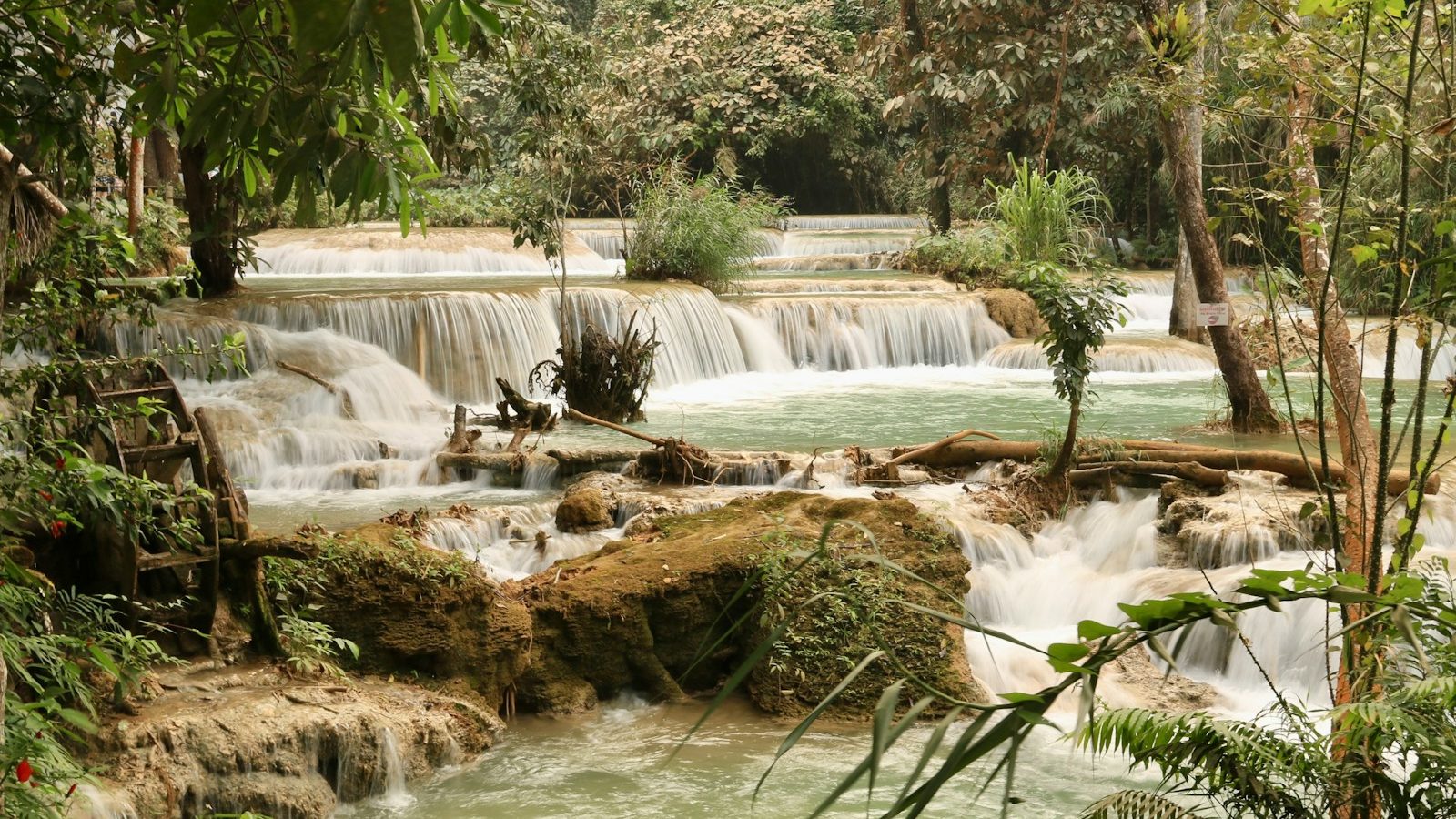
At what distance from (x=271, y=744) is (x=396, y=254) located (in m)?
17.6

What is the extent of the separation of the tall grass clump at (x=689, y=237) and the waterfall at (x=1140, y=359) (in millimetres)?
3861

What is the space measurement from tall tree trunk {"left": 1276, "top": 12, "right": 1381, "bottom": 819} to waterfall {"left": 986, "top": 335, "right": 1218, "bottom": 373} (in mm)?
9578

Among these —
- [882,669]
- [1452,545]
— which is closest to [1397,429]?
[1452,545]

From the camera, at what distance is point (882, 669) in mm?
7348

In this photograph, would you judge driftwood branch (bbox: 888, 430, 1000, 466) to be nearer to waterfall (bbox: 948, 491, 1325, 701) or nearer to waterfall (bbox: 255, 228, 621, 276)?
waterfall (bbox: 948, 491, 1325, 701)

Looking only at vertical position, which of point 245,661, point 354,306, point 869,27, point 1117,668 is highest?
point 869,27

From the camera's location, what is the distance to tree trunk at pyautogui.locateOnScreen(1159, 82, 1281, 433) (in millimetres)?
11398

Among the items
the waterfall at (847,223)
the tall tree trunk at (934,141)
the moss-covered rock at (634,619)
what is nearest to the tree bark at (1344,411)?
the moss-covered rock at (634,619)

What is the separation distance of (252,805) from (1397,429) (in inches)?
405

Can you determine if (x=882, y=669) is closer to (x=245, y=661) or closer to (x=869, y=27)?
(x=245, y=661)

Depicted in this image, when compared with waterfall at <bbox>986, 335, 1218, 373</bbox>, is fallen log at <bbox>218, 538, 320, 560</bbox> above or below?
above

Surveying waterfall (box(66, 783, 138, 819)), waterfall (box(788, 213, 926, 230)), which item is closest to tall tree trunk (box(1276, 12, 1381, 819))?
waterfall (box(66, 783, 138, 819))

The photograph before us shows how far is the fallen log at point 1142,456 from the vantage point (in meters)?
9.58

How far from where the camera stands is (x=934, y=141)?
26125 millimetres
